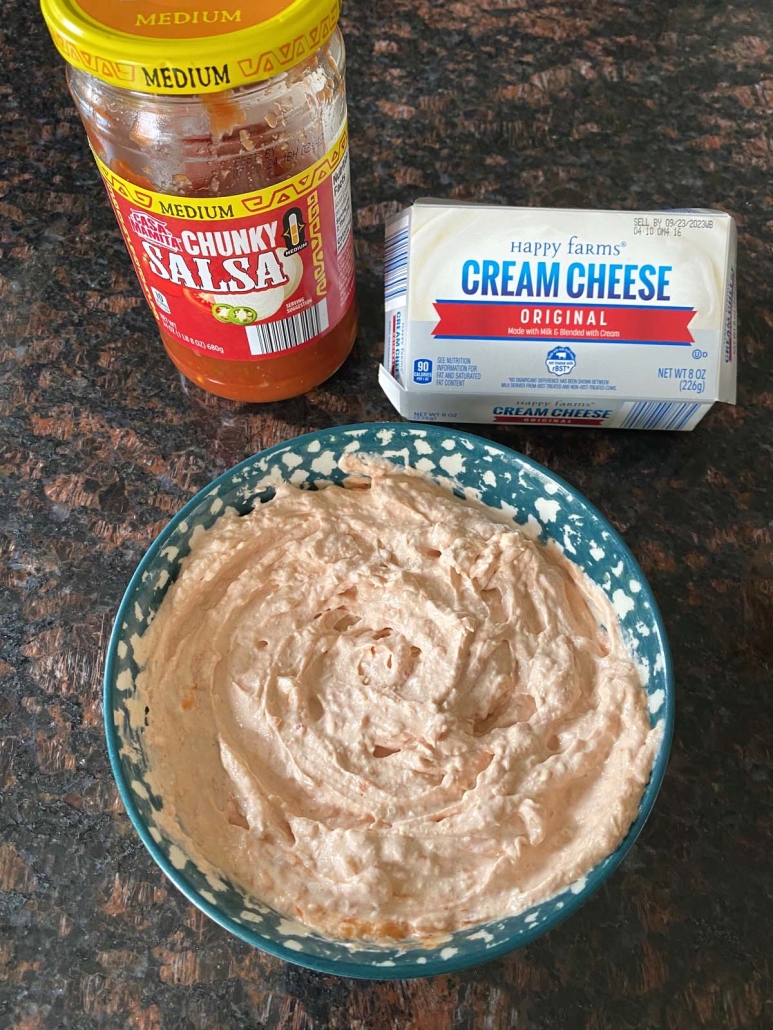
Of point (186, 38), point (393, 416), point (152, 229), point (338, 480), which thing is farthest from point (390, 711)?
point (186, 38)

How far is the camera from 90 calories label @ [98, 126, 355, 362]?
858 millimetres

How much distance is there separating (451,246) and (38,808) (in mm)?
875

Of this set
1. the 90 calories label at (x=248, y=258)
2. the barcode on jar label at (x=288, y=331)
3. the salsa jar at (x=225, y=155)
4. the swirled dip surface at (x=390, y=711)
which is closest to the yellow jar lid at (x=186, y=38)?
the salsa jar at (x=225, y=155)

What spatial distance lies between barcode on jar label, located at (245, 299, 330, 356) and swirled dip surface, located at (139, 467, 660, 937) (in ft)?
0.61

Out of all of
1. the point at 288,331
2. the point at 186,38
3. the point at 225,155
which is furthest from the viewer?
the point at 288,331

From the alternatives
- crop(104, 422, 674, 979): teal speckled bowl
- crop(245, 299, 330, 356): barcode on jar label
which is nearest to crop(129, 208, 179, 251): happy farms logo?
crop(245, 299, 330, 356): barcode on jar label

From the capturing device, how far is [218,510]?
0.99 meters

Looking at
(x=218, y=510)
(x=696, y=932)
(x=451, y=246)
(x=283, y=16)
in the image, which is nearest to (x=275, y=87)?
(x=283, y=16)

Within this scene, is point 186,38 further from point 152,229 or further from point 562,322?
point 562,322

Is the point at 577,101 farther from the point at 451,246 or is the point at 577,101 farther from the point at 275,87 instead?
the point at 275,87

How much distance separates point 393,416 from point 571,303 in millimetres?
307

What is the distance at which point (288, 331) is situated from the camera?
1.03 m

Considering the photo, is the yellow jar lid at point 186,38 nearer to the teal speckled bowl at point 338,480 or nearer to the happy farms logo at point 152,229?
the happy farms logo at point 152,229

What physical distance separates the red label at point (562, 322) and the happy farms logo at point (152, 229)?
0.34 metres
